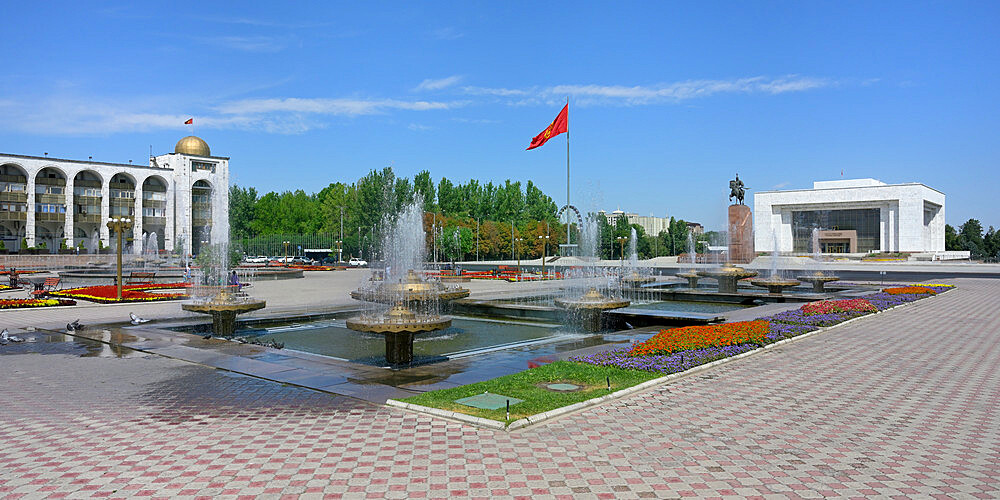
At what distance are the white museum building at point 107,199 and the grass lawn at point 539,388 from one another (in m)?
49.0

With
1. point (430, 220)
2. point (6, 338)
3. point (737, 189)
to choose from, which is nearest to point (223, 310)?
point (6, 338)

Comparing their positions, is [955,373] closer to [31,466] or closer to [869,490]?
[869,490]

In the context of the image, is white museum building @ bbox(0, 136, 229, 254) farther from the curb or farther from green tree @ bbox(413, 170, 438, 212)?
the curb

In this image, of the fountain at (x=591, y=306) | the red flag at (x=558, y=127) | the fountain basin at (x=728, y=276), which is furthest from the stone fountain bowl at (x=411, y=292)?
the fountain basin at (x=728, y=276)

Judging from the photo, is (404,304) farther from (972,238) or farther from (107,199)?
(972,238)

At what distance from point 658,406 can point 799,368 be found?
10.1 ft

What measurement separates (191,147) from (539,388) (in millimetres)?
68826

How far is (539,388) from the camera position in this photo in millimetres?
6992

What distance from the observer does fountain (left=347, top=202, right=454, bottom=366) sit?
28.6ft

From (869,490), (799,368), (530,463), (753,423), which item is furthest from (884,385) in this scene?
(530,463)

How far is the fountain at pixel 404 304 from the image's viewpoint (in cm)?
870

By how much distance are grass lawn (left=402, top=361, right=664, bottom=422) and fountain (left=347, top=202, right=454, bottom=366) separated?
180 cm

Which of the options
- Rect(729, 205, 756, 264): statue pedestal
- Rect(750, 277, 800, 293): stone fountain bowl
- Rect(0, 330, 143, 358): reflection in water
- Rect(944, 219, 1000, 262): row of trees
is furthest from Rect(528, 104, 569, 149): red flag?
Rect(944, 219, 1000, 262): row of trees

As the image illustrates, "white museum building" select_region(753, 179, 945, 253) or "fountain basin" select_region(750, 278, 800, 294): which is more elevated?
"white museum building" select_region(753, 179, 945, 253)
